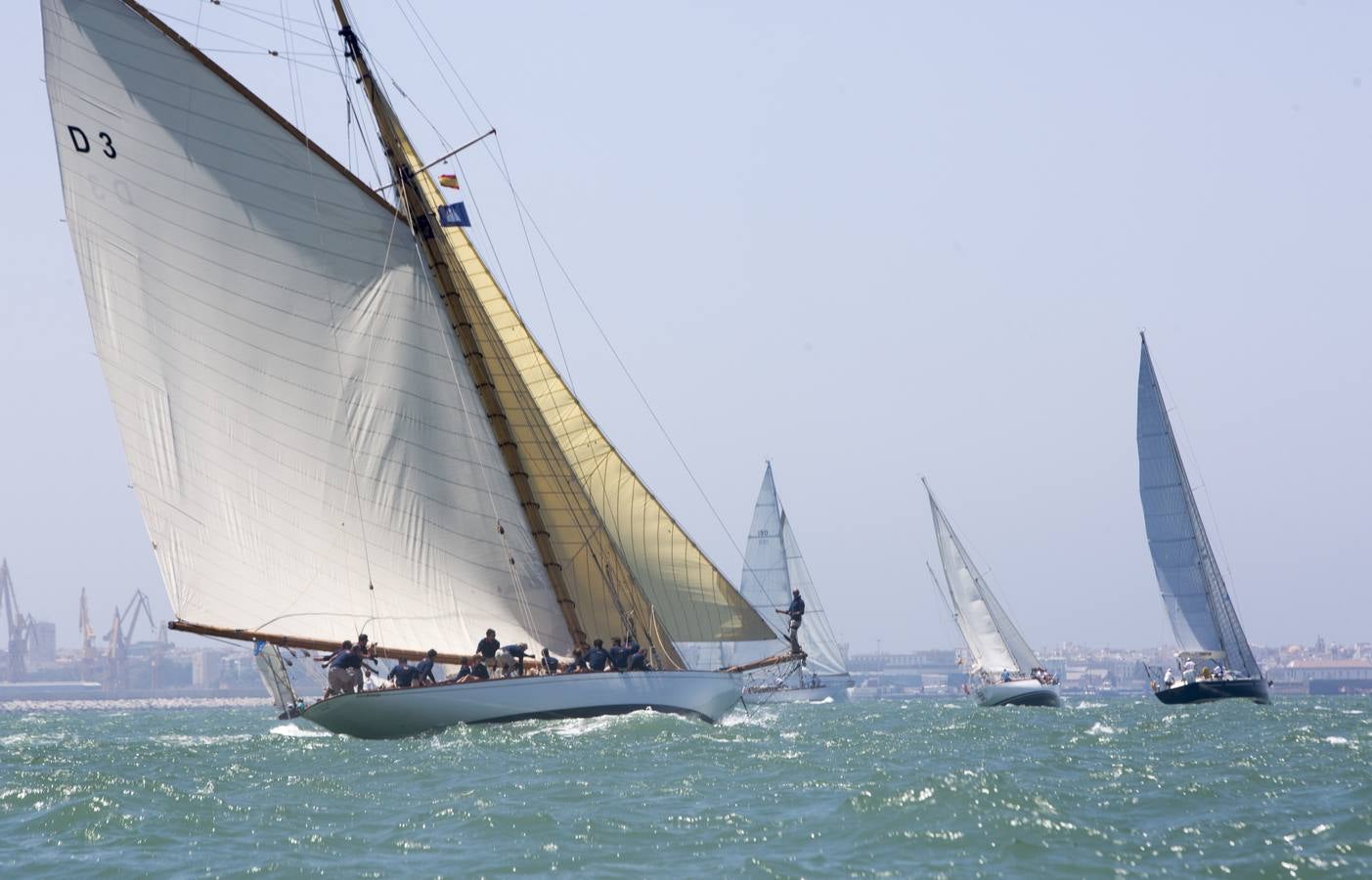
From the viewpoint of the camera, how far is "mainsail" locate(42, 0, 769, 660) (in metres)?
31.5

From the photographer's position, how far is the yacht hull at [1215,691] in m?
62.7

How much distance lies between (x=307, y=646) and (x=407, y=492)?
135 inches

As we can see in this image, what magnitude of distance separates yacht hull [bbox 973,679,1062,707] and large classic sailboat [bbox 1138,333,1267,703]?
4.58 m

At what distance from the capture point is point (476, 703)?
31469 millimetres

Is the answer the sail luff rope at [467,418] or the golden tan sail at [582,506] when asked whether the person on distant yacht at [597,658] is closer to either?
the sail luff rope at [467,418]

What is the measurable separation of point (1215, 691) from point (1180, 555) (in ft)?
28.5

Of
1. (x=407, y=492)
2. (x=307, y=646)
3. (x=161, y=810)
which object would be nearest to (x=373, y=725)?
(x=307, y=646)

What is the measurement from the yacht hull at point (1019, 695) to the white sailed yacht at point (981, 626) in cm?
146

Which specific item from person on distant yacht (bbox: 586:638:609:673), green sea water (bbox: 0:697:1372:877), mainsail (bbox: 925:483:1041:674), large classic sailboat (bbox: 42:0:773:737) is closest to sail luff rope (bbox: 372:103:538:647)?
large classic sailboat (bbox: 42:0:773:737)

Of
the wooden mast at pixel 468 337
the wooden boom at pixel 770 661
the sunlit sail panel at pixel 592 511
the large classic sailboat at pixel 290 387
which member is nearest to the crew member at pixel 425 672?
the large classic sailboat at pixel 290 387

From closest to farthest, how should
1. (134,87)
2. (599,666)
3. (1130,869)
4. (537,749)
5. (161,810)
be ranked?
(1130,869) → (161,810) → (537,749) → (134,87) → (599,666)

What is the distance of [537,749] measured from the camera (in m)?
27.1

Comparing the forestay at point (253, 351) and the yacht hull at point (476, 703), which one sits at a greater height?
the forestay at point (253, 351)

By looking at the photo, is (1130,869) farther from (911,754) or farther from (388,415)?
(388,415)
